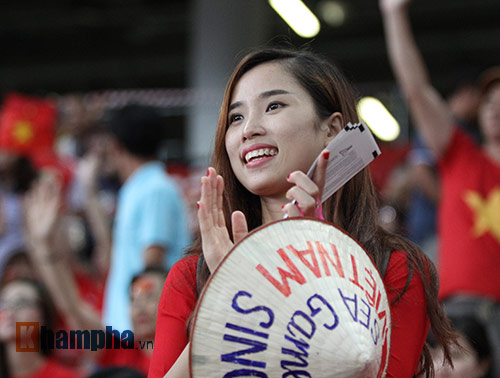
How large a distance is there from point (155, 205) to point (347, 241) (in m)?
2.39

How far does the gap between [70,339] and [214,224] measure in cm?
132

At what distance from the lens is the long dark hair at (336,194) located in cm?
187

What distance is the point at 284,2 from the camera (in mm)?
6379

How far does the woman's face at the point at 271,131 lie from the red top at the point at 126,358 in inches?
64.9

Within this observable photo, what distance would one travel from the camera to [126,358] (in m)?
3.53

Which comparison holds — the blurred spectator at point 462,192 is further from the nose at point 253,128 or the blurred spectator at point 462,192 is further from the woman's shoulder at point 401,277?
the nose at point 253,128

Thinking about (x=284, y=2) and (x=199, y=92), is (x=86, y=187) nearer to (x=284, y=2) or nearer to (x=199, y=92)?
(x=284, y=2)

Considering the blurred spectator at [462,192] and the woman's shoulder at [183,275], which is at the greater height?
the blurred spectator at [462,192]

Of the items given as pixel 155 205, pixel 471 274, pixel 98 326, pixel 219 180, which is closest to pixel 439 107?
pixel 471 274

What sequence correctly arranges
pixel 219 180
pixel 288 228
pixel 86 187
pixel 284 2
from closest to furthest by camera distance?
1. pixel 288 228
2. pixel 219 180
3. pixel 86 187
4. pixel 284 2

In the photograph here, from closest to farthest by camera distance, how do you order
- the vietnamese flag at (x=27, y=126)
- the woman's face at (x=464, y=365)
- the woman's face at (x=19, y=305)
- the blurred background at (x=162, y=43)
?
1. the woman's face at (x=464, y=365)
2. the woman's face at (x=19, y=305)
3. the vietnamese flag at (x=27, y=126)
4. the blurred background at (x=162, y=43)

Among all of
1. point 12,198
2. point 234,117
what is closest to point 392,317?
point 234,117

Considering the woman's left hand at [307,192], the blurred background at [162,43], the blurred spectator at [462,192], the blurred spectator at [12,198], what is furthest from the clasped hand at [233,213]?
the blurred background at [162,43]

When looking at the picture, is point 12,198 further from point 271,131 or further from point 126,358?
point 271,131
